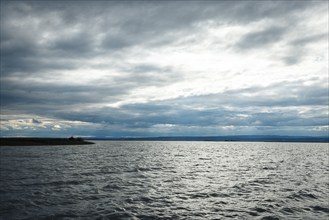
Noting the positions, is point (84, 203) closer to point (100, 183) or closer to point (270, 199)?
point (100, 183)

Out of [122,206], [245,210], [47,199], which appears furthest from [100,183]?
[245,210]

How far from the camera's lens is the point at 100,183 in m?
33.9

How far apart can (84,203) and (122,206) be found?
3330 millimetres

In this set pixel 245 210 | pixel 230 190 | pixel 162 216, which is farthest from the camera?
pixel 230 190

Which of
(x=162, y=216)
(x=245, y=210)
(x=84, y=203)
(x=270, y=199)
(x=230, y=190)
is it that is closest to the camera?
(x=162, y=216)

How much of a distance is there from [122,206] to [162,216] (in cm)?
426

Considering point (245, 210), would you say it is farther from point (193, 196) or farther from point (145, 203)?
point (145, 203)

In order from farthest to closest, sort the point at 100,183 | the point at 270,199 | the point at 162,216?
the point at 100,183 → the point at 270,199 → the point at 162,216

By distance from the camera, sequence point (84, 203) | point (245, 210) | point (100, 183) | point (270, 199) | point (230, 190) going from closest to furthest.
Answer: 1. point (245, 210)
2. point (84, 203)
3. point (270, 199)
4. point (230, 190)
5. point (100, 183)

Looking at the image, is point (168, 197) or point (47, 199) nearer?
point (47, 199)

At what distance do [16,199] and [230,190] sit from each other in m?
21.4

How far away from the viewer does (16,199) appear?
24.1m

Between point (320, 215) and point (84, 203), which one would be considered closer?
point (320, 215)

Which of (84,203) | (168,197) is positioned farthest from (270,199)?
(84,203)
